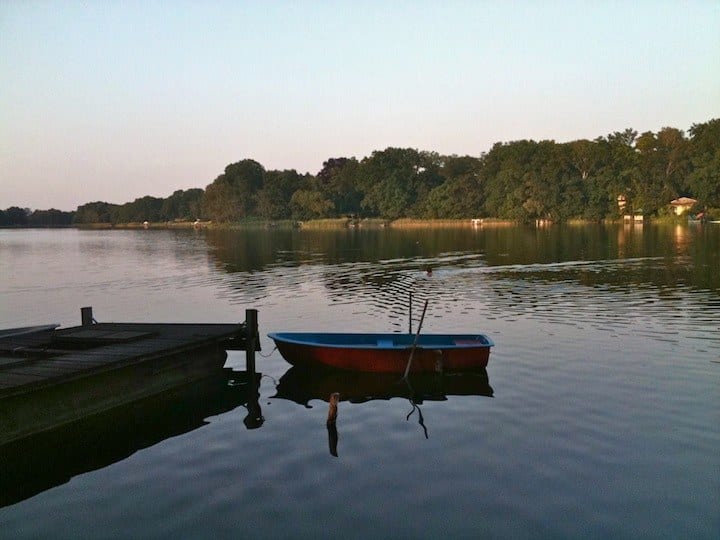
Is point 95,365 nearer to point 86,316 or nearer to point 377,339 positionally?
point 86,316

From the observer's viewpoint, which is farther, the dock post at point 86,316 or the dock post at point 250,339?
the dock post at point 86,316

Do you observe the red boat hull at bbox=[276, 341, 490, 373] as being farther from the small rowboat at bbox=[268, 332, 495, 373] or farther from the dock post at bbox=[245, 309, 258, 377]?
the dock post at bbox=[245, 309, 258, 377]

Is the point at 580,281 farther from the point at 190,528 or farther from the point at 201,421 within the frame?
the point at 190,528

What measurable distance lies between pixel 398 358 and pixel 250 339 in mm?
5267

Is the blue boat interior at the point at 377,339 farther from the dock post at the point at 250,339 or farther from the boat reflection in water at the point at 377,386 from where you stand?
the boat reflection in water at the point at 377,386

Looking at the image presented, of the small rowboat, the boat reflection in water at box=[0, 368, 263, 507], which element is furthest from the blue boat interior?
the boat reflection in water at box=[0, 368, 263, 507]

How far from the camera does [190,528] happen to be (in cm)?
1142

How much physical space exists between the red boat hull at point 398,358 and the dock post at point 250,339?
165 centimetres

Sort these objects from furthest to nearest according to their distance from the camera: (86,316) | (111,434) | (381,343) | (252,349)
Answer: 1. (86,316)
2. (381,343)
3. (252,349)
4. (111,434)

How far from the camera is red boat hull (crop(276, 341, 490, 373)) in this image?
2108 centimetres

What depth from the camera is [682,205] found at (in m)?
155

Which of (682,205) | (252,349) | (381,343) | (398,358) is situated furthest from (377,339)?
(682,205)

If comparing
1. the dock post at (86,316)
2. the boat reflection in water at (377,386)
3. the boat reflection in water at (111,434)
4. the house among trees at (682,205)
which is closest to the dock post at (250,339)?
the boat reflection in water at (111,434)

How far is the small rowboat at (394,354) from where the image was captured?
2108 centimetres
